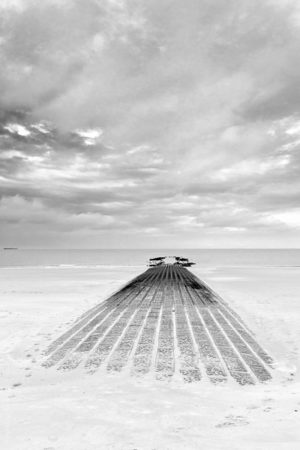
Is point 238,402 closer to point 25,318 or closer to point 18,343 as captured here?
point 18,343

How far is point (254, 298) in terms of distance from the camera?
26.7 meters

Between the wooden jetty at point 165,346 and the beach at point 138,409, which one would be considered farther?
the wooden jetty at point 165,346

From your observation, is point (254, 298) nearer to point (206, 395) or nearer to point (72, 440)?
point (206, 395)

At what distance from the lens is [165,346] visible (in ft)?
40.3

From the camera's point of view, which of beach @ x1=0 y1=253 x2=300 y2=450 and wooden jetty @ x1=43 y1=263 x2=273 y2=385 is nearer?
beach @ x1=0 y1=253 x2=300 y2=450

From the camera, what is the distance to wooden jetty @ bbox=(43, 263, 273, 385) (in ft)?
32.4

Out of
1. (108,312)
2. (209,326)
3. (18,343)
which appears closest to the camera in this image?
(18,343)

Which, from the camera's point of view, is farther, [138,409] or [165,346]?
[165,346]

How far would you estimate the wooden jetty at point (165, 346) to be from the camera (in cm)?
988

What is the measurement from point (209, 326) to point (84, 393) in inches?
350

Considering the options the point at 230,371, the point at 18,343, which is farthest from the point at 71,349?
the point at 230,371

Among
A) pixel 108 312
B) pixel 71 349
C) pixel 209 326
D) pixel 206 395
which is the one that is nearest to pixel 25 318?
pixel 108 312

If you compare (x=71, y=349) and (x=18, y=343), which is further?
(x=18, y=343)

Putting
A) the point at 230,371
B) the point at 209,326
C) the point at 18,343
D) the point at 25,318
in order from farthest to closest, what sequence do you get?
the point at 25,318 < the point at 209,326 < the point at 18,343 < the point at 230,371
